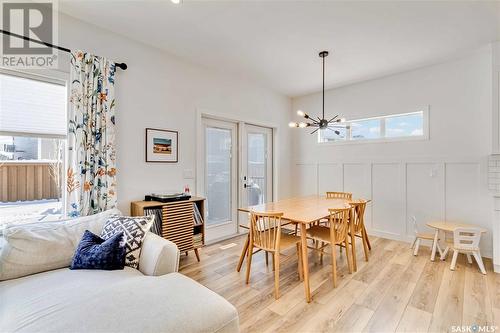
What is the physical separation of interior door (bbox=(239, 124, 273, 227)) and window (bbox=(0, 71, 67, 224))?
8.53ft

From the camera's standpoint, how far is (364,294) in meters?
2.29

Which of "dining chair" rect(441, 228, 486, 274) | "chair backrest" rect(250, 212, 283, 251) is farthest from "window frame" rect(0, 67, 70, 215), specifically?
"dining chair" rect(441, 228, 486, 274)

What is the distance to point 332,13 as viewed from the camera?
2338 mm

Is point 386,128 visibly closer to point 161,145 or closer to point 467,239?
point 467,239

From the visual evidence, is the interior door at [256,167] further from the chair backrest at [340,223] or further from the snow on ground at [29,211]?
the snow on ground at [29,211]

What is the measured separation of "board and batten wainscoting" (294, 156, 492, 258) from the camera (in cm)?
319

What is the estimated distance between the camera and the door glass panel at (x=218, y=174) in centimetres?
384

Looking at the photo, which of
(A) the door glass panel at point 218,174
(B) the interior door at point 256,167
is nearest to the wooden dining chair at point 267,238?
(A) the door glass panel at point 218,174

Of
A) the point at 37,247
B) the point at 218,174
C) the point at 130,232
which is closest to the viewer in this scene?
the point at 37,247

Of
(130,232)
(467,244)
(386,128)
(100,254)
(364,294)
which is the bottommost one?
(364,294)

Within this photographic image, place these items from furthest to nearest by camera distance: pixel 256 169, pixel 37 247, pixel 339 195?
1. pixel 256 169
2. pixel 339 195
3. pixel 37 247
